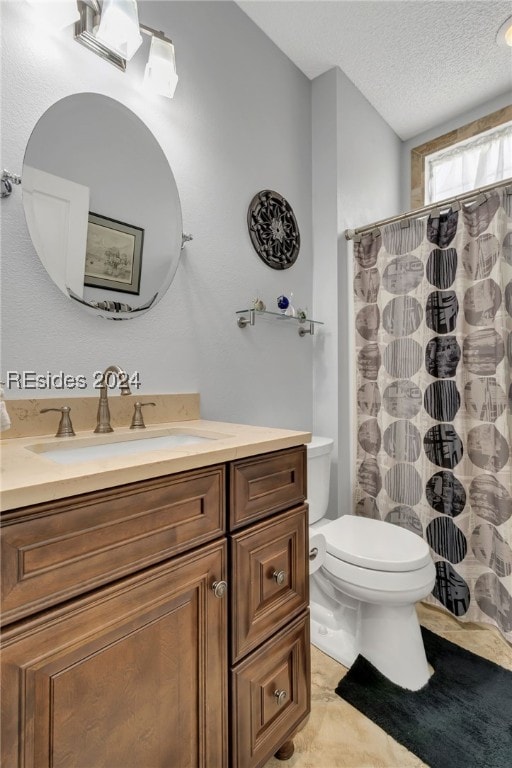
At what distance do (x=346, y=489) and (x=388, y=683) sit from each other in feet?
2.83

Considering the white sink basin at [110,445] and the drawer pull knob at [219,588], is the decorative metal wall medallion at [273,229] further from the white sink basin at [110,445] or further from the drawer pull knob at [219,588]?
the drawer pull knob at [219,588]

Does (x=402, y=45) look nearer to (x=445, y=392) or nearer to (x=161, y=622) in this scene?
(x=445, y=392)

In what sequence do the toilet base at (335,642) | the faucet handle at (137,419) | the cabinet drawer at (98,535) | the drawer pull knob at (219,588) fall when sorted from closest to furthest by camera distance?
1. the cabinet drawer at (98,535)
2. the drawer pull knob at (219,588)
3. the faucet handle at (137,419)
4. the toilet base at (335,642)

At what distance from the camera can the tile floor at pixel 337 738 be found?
1.08 meters

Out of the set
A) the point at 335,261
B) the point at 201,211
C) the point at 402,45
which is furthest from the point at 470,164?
the point at 201,211

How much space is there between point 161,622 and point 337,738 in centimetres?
86

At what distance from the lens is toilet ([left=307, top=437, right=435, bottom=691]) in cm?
135

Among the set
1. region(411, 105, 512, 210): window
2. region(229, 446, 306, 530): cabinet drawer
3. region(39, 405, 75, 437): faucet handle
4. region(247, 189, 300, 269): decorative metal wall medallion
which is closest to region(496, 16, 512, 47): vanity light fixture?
region(411, 105, 512, 210): window

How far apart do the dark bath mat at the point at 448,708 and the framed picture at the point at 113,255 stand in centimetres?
159

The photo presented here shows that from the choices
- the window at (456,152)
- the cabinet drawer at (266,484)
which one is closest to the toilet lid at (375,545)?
the cabinet drawer at (266,484)

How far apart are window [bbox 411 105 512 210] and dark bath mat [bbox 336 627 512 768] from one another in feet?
8.09

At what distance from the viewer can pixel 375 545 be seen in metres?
1.53

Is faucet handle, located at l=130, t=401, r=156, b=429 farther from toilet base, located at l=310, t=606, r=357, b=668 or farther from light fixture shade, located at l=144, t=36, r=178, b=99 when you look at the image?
toilet base, located at l=310, t=606, r=357, b=668

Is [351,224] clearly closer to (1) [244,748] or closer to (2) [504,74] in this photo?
(2) [504,74]
